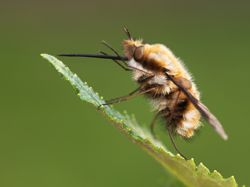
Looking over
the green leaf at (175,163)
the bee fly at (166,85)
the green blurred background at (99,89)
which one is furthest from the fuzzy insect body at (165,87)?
the green leaf at (175,163)

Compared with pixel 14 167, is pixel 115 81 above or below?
above

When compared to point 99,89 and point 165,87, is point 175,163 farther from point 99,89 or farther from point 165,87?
point 99,89

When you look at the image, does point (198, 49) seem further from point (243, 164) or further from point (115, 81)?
point (243, 164)

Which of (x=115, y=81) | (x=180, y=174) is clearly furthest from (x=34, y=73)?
(x=180, y=174)

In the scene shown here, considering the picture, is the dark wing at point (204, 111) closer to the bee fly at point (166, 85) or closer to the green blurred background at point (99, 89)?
the bee fly at point (166, 85)

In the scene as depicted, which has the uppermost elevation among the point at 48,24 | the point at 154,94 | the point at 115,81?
the point at 48,24

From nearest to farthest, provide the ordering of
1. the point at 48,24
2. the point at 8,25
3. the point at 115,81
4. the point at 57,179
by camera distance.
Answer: the point at 57,179
the point at 115,81
the point at 8,25
the point at 48,24

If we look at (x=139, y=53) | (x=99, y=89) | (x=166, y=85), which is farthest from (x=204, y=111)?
(x=99, y=89)
